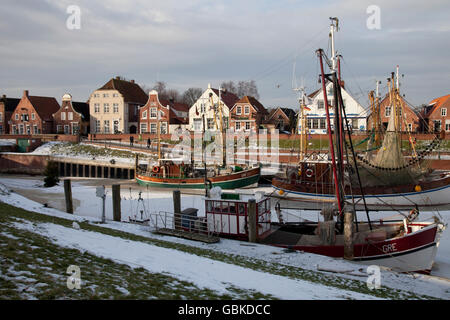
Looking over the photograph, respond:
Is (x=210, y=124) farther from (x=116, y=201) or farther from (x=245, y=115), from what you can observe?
(x=116, y=201)

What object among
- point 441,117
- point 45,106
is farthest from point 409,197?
point 45,106

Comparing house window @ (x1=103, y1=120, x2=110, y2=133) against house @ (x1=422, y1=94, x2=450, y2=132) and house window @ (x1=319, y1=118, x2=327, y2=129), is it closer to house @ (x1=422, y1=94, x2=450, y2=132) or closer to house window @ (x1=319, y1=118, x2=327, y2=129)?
house window @ (x1=319, y1=118, x2=327, y2=129)

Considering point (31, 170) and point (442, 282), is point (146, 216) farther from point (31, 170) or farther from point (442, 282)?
point (31, 170)

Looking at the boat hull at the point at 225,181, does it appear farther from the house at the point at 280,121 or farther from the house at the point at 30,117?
the house at the point at 30,117

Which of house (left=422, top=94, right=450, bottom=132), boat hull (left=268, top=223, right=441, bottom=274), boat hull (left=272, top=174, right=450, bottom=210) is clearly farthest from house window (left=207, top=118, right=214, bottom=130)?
boat hull (left=268, top=223, right=441, bottom=274)

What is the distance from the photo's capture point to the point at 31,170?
5566 centimetres

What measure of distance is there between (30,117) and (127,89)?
20.3 meters

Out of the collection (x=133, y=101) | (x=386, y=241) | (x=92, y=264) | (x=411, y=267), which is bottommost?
(x=411, y=267)

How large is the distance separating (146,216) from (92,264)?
52.5 ft

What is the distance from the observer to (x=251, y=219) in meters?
17.4

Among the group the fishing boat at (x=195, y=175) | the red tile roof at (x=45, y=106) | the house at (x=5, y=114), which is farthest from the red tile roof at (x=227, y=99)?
the house at (x=5, y=114)

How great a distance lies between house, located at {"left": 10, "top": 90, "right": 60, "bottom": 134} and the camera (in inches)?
2940

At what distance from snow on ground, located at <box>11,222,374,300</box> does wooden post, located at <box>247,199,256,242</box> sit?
17.6 ft

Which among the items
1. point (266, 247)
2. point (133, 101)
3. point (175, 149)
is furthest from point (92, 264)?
point (133, 101)
